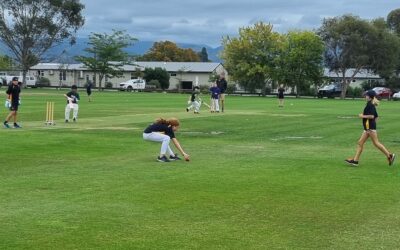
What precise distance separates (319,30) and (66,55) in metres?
48.1

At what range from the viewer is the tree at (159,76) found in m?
103

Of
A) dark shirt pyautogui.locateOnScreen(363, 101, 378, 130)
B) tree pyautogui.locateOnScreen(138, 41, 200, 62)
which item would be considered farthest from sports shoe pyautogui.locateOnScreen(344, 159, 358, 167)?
tree pyautogui.locateOnScreen(138, 41, 200, 62)

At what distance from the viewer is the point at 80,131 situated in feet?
75.4

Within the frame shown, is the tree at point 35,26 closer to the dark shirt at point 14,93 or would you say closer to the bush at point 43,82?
the bush at point 43,82

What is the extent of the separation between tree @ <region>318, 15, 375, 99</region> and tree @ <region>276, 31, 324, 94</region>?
2456 mm

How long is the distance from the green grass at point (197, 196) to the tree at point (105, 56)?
83369 mm

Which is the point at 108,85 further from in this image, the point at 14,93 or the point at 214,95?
the point at 14,93

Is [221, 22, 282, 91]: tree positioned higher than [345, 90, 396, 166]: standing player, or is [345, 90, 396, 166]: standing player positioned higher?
[221, 22, 282, 91]: tree

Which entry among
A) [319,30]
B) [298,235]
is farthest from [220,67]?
[298,235]

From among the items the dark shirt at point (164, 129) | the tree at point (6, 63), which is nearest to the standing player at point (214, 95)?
the dark shirt at point (164, 129)

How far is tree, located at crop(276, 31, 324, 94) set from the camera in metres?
87.6

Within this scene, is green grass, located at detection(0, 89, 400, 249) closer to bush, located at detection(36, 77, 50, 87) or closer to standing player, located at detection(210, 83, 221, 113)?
standing player, located at detection(210, 83, 221, 113)

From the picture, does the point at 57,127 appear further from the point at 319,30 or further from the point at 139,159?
the point at 319,30

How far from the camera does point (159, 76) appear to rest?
339 ft
